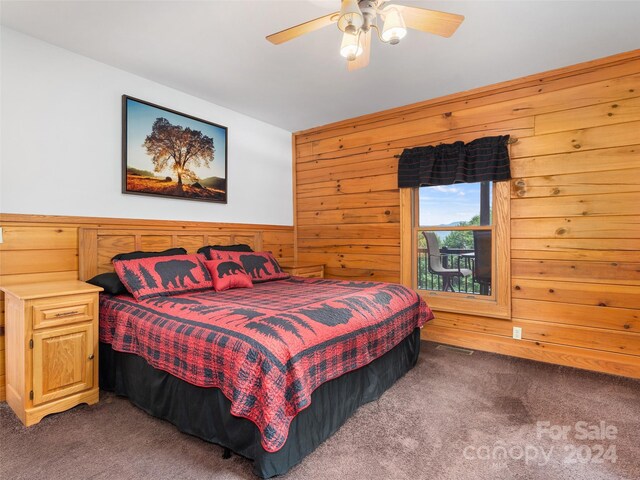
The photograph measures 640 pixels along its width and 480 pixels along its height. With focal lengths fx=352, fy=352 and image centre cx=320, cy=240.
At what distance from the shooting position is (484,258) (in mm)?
3500

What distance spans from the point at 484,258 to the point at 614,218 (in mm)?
1056

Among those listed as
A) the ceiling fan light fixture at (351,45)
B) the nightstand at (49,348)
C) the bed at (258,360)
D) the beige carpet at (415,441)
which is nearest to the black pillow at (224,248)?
the bed at (258,360)

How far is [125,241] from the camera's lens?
10.1 feet

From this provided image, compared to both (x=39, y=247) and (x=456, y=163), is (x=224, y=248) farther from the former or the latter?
(x=456, y=163)

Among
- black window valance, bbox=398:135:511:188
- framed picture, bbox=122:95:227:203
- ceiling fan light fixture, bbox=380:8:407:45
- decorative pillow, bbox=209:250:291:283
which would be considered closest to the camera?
ceiling fan light fixture, bbox=380:8:407:45

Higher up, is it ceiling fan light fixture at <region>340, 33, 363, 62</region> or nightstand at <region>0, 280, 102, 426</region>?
ceiling fan light fixture at <region>340, 33, 363, 62</region>

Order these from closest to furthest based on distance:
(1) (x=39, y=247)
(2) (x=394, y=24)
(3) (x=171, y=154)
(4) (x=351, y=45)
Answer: (2) (x=394, y=24) < (4) (x=351, y=45) < (1) (x=39, y=247) < (3) (x=171, y=154)

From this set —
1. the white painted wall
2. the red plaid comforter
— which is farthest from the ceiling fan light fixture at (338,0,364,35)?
the white painted wall

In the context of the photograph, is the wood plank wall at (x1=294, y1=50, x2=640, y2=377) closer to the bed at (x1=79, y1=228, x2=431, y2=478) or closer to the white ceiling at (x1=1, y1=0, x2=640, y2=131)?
the white ceiling at (x1=1, y1=0, x2=640, y2=131)

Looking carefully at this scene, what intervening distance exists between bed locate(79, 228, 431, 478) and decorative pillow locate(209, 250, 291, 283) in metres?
0.62

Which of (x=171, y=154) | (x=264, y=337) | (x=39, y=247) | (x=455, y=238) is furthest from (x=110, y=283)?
(x=455, y=238)

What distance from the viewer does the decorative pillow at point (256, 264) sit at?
3363mm

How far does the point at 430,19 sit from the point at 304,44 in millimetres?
1149

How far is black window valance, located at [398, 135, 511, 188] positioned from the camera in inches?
128
